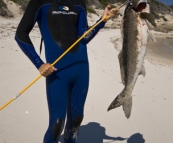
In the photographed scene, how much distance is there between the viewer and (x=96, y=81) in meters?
6.38

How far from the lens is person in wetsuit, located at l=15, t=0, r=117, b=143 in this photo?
110 inches

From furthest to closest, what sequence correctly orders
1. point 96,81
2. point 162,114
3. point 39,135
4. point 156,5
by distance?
1. point 156,5
2. point 96,81
3. point 162,114
4. point 39,135

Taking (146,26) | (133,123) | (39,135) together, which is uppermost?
(146,26)

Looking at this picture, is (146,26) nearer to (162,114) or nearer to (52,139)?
(52,139)

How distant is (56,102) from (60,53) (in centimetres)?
58

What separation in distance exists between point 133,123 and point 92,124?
0.75 metres

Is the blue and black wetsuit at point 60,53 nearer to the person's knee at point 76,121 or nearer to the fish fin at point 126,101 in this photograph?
the person's knee at point 76,121

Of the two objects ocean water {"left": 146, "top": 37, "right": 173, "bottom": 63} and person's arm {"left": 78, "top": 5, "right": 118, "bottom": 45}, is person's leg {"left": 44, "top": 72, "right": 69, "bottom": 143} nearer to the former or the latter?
person's arm {"left": 78, "top": 5, "right": 118, "bottom": 45}

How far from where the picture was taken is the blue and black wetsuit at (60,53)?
Result: 9.20 ft

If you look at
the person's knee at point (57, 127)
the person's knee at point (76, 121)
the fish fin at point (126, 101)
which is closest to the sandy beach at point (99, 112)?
the person's knee at point (76, 121)

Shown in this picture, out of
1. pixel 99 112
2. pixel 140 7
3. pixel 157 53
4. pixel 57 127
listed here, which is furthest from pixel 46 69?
pixel 157 53

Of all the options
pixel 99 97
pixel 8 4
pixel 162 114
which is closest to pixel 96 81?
pixel 99 97

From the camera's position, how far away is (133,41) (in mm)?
2674

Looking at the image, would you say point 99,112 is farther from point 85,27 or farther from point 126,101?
point 85,27
